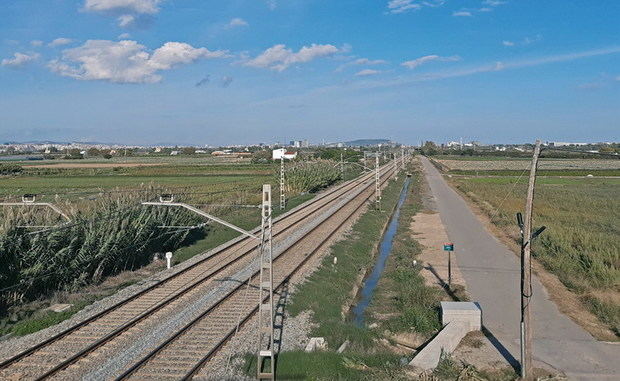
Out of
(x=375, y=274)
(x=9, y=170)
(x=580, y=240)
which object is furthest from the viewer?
(x=9, y=170)

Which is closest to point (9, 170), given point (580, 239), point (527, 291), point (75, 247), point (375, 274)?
point (75, 247)

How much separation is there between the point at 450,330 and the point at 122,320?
8.03 meters

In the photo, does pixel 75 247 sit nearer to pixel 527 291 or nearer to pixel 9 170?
pixel 527 291

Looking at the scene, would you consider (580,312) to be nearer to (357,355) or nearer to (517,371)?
(517,371)

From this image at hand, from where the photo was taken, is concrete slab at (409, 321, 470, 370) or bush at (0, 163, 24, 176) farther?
bush at (0, 163, 24, 176)

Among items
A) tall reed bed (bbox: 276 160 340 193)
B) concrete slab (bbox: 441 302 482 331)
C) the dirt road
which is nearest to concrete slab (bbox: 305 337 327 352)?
concrete slab (bbox: 441 302 482 331)

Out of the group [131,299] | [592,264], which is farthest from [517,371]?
[592,264]

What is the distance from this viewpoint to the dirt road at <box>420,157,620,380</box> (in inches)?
472

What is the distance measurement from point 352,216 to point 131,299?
2311cm

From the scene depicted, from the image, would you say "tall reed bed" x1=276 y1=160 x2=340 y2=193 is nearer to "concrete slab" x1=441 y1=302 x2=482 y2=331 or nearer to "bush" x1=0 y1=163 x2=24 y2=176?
"concrete slab" x1=441 y1=302 x2=482 y2=331

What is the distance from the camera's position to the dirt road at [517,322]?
472 inches

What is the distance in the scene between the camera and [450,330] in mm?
13523

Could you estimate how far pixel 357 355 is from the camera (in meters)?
11.9

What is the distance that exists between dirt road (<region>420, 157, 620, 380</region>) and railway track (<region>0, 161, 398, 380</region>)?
25.3ft
